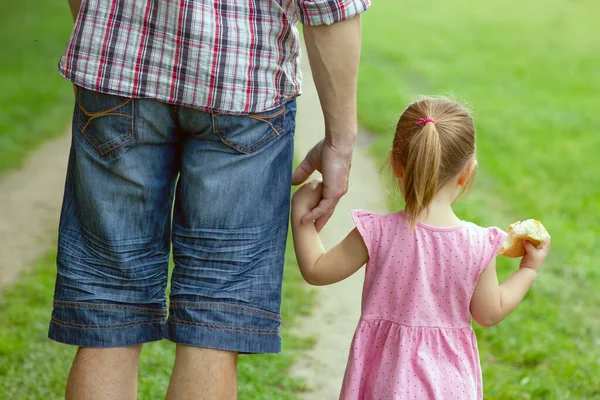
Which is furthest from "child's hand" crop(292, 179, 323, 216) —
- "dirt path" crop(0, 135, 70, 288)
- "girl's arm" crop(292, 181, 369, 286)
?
"dirt path" crop(0, 135, 70, 288)

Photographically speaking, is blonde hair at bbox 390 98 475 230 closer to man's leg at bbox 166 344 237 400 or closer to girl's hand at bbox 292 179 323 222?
girl's hand at bbox 292 179 323 222

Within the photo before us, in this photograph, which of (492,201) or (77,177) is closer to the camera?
(77,177)

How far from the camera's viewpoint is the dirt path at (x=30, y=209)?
15.4 ft

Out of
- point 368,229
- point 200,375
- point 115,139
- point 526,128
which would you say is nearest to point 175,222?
point 115,139

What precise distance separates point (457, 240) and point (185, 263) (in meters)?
0.65

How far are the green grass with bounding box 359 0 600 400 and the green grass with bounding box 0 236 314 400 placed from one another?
0.82 m

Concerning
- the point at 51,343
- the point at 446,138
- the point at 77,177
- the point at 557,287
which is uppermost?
the point at 446,138

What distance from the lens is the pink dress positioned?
210 cm

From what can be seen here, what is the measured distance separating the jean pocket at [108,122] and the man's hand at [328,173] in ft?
1.55

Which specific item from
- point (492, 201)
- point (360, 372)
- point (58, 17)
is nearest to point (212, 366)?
point (360, 372)

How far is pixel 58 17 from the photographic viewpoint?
12.9m

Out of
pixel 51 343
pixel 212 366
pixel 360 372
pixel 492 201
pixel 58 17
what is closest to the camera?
pixel 212 366

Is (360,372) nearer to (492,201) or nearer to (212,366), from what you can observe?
(212,366)

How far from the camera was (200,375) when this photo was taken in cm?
203
